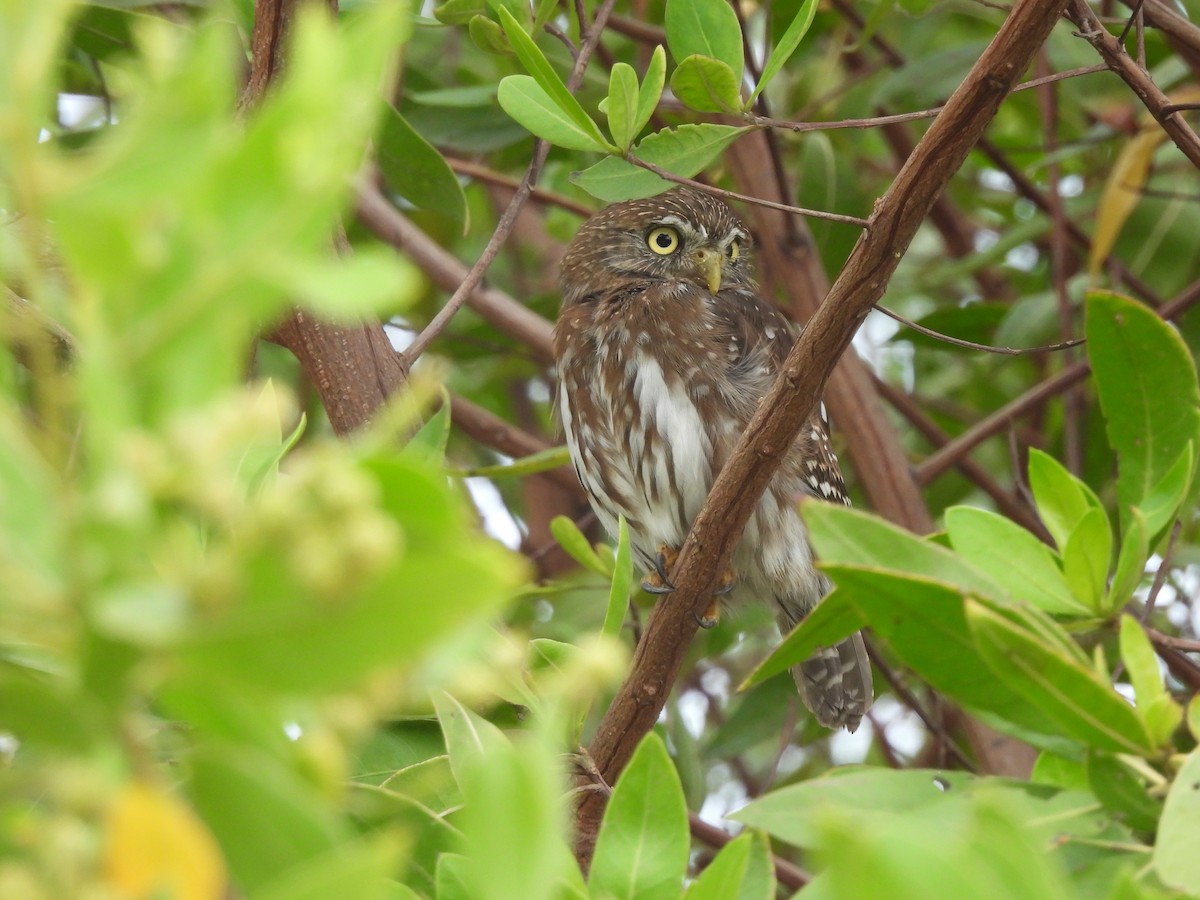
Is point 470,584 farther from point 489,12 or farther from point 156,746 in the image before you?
point 489,12

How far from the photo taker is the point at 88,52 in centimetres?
304

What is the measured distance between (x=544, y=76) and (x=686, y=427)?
1752 mm

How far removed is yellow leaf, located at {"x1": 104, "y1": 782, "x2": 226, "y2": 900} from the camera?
663mm

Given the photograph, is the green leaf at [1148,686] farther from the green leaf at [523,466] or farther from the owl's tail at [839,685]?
the owl's tail at [839,685]

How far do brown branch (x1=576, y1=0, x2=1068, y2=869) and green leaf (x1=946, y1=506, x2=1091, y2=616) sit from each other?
1.95 ft

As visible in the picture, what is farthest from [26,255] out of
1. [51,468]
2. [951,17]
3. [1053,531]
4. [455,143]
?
[951,17]

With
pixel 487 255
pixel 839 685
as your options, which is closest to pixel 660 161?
pixel 487 255

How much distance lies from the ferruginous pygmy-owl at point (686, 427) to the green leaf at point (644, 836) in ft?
7.33

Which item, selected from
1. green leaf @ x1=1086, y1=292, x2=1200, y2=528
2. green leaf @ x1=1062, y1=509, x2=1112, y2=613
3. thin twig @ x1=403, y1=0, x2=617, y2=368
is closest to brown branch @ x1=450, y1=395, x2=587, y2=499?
thin twig @ x1=403, y1=0, x2=617, y2=368

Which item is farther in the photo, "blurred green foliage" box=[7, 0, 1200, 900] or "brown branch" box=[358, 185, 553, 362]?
"brown branch" box=[358, 185, 553, 362]

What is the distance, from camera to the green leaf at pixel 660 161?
2215 mm

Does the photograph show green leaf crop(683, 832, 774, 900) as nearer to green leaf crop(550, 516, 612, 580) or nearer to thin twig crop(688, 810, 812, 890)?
thin twig crop(688, 810, 812, 890)

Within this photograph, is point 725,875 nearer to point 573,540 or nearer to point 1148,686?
point 1148,686

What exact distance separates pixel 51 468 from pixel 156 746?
77 cm
